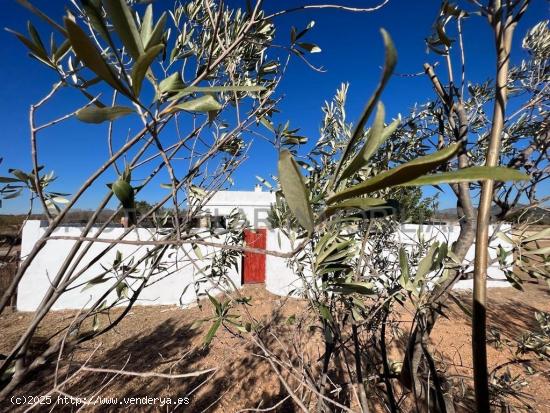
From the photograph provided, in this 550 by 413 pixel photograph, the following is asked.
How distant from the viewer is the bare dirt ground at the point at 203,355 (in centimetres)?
342

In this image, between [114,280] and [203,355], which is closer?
[203,355]

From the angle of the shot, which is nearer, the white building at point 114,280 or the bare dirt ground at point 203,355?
the bare dirt ground at point 203,355

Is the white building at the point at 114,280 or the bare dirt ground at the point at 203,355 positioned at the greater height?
the white building at the point at 114,280

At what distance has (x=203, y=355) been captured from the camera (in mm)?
4766

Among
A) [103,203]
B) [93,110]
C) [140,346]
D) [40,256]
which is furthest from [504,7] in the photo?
[40,256]

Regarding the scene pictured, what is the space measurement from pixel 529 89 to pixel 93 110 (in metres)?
1.77

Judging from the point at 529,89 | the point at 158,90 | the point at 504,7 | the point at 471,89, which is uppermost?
the point at 471,89

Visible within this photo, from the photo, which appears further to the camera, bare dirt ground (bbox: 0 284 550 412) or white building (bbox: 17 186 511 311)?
white building (bbox: 17 186 511 311)

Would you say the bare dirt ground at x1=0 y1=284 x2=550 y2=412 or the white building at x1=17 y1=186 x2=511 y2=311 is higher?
the white building at x1=17 y1=186 x2=511 y2=311

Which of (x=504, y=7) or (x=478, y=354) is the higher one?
(x=504, y=7)

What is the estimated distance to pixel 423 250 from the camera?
5.34ft

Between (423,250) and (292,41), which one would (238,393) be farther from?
(292,41)

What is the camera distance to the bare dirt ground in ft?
11.2

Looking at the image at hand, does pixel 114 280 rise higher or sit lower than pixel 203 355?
higher
